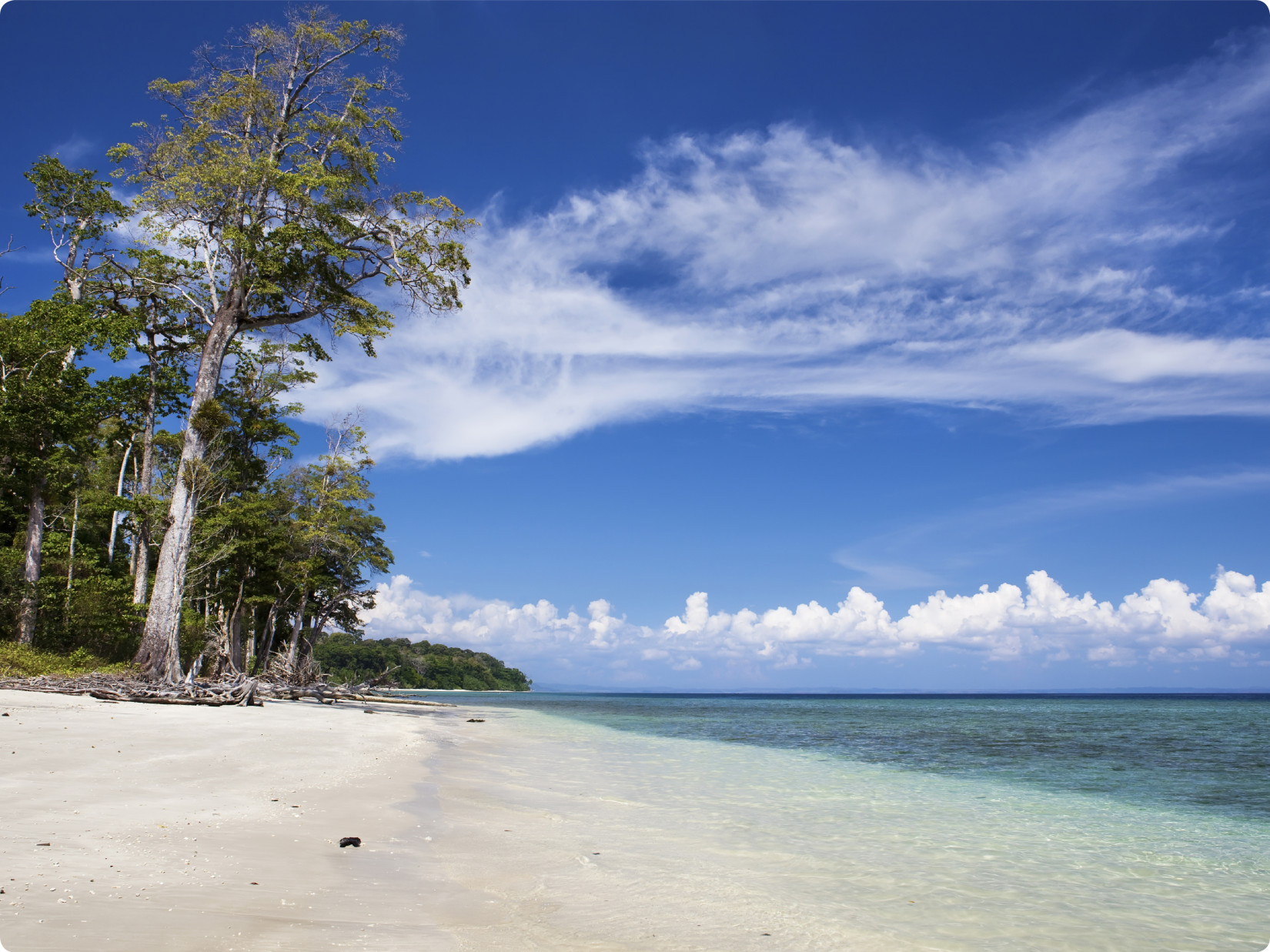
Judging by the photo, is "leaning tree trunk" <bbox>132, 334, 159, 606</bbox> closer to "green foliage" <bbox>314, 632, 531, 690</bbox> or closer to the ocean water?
the ocean water

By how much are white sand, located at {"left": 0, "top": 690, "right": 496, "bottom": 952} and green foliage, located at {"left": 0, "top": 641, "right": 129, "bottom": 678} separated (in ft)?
27.9

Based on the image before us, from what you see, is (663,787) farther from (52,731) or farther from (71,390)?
(71,390)

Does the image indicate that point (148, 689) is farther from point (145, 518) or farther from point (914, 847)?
point (914, 847)

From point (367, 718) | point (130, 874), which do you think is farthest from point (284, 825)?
point (367, 718)

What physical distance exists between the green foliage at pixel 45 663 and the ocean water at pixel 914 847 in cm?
1129

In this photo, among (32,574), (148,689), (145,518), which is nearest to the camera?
(148,689)

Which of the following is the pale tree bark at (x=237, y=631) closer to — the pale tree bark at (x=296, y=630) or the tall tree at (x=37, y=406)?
the pale tree bark at (x=296, y=630)

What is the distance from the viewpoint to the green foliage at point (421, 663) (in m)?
90.6

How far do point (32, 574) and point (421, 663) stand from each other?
8307cm

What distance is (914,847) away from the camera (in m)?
7.61

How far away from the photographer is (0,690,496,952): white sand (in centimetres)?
360

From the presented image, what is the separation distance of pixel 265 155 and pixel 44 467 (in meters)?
11.4

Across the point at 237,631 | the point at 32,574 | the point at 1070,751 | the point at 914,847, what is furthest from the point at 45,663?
the point at 1070,751

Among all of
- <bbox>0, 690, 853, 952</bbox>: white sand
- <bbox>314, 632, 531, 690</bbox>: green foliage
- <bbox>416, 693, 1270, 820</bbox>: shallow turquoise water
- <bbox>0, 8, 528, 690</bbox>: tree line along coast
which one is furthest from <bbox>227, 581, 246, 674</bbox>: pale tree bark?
<bbox>314, 632, 531, 690</bbox>: green foliage
